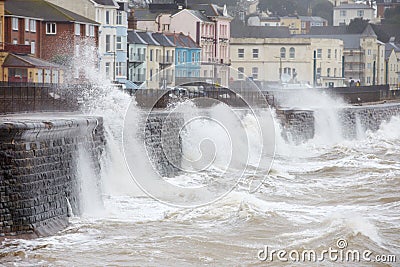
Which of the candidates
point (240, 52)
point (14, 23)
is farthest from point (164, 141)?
point (240, 52)

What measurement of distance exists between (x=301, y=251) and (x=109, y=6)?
129ft

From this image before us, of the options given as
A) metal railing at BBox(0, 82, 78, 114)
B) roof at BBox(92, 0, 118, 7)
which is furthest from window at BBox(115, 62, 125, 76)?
metal railing at BBox(0, 82, 78, 114)

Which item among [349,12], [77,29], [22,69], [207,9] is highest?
[349,12]

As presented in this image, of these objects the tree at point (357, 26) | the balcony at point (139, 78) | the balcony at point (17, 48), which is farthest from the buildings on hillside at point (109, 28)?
the tree at point (357, 26)

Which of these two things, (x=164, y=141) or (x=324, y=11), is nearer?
(x=164, y=141)

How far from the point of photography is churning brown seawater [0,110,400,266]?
15883 mm

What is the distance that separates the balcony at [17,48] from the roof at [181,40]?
19735 mm

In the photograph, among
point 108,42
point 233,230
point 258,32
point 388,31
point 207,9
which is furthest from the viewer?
point 388,31

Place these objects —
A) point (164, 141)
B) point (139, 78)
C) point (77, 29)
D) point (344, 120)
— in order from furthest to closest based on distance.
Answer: point (139, 78) → point (77, 29) → point (344, 120) → point (164, 141)

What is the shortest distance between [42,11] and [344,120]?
14.2 m

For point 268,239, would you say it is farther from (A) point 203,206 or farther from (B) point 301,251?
(A) point 203,206

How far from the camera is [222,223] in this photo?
61.8 feet

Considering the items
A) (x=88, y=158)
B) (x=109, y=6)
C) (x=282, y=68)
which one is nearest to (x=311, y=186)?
(x=88, y=158)

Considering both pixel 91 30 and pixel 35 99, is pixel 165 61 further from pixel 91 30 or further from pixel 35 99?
pixel 35 99
